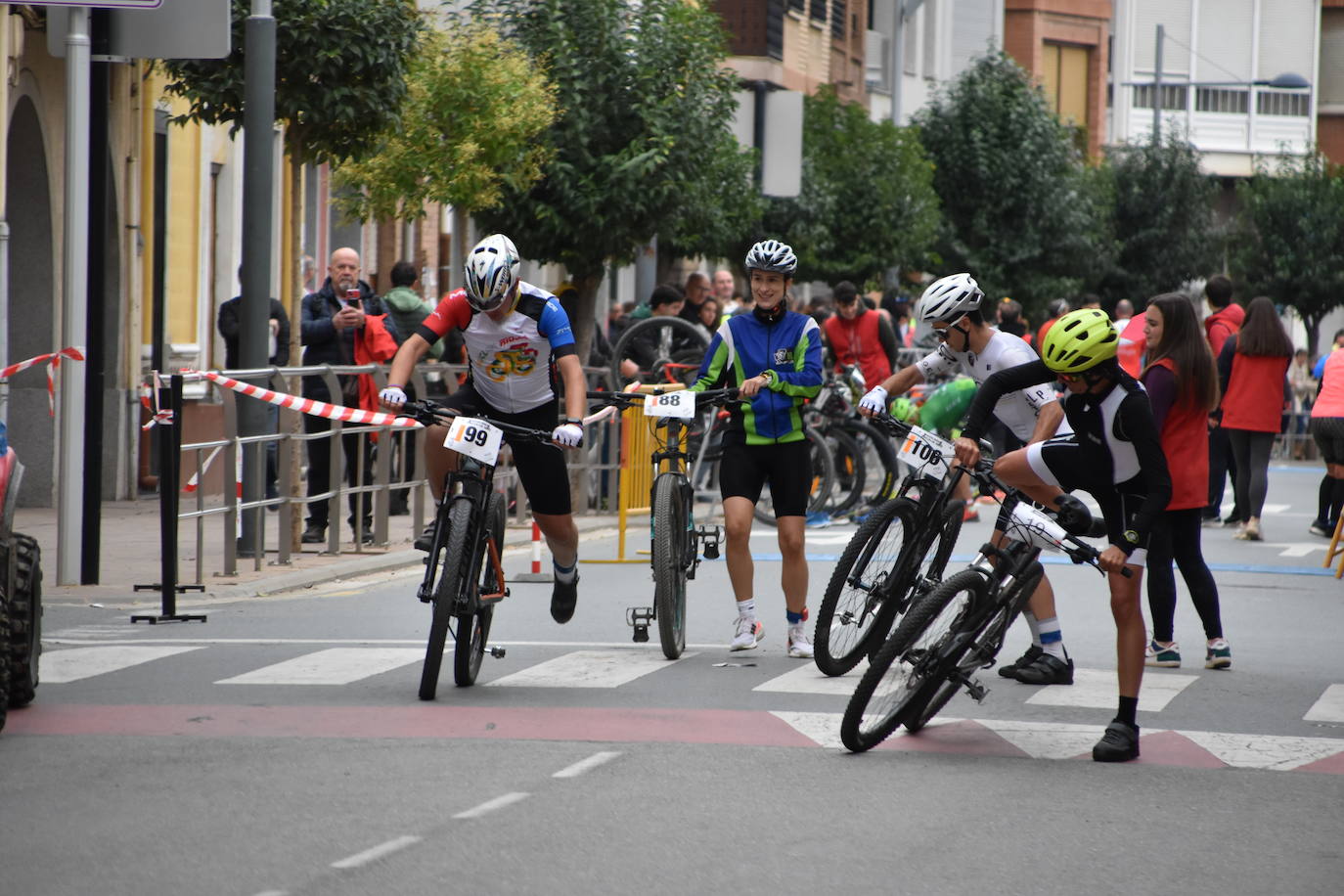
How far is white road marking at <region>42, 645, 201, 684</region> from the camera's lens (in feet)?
31.9

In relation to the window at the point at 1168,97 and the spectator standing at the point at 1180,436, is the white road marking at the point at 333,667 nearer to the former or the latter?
the spectator standing at the point at 1180,436

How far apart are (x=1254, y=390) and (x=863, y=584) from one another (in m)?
9.25

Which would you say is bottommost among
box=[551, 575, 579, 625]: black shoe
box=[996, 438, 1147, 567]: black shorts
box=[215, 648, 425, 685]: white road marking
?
box=[215, 648, 425, 685]: white road marking

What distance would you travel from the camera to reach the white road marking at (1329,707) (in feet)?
30.0

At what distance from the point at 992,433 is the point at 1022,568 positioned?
10881 mm

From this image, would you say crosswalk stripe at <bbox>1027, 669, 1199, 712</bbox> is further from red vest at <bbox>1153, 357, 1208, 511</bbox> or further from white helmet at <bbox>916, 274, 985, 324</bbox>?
white helmet at <bbox>916, 274, 985, 324</bbox>

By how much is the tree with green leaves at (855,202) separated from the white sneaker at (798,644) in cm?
2137

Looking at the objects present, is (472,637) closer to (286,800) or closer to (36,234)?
(286,800)

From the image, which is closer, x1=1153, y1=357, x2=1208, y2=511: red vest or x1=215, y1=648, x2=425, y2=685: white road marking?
x1=215, y1=648, x2=425, y2=685: white road marking

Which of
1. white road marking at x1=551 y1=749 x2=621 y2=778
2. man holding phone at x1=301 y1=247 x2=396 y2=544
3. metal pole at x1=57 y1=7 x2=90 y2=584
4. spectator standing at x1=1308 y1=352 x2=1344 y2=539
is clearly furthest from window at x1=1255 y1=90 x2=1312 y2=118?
white road marking at x1=551 y1=749 x2=621 y2=778

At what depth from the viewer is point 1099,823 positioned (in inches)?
274

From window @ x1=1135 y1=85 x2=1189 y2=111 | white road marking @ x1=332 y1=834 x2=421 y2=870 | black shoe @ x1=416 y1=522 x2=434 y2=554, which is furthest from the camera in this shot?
window @ x1=1135 y1=85 x2=1189 y2=111

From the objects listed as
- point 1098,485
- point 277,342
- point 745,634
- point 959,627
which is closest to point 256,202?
point 277,342

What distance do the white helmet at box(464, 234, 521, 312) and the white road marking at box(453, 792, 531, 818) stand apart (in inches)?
110
